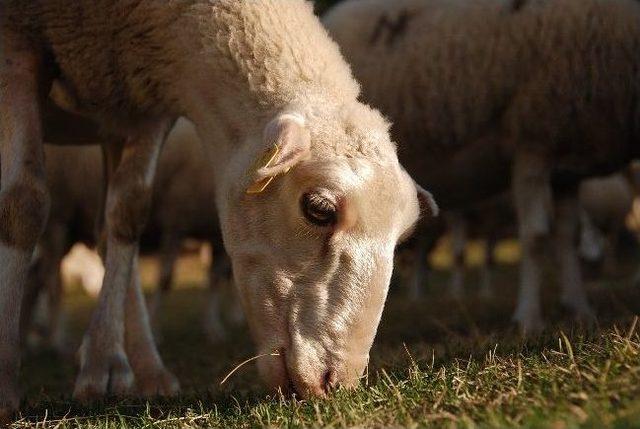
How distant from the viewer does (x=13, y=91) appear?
142 inches

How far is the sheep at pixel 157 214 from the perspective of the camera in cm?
792

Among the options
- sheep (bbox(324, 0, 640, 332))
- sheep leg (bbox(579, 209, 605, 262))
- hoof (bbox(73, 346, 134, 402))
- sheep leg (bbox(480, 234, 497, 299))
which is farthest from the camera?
sheep leg (bbox(579, 209, 605, 262))

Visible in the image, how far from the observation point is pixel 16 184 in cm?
350

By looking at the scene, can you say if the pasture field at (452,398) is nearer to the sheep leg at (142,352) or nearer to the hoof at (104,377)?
the hoof at (104,377)

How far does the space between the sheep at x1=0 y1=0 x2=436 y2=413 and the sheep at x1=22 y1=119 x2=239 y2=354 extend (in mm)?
3361

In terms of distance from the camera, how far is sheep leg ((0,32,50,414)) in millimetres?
3381

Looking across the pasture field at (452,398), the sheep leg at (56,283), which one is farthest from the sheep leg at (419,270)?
the pasture field at (452,398)

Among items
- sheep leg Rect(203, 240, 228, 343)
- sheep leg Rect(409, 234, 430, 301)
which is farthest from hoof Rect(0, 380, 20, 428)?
sheep leg Rect(409, 234, 430, 301)

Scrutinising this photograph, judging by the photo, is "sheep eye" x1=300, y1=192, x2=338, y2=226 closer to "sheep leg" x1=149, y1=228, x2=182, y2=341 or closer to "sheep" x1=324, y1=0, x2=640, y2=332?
"sheep" x1=324, y1=0, x2=640, y2=332

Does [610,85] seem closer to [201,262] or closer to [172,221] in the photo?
[172,221]

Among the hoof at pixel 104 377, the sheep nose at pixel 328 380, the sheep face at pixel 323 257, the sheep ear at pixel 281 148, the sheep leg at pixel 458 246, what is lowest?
the sheep leg at pixel 458 246

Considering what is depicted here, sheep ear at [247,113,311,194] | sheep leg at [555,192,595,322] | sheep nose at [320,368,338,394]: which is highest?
sheep ear at [247,113,311,194]

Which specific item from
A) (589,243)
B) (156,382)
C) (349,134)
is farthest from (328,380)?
(589,243)

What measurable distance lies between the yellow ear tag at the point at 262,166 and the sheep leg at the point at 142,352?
1224mm
